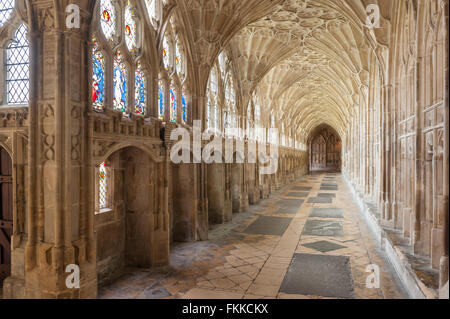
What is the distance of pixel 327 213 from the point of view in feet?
40.9

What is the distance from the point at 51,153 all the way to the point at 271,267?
4.62 metres

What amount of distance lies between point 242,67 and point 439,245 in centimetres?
1078

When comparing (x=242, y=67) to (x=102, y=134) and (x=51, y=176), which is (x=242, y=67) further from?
(x=51, y=176)

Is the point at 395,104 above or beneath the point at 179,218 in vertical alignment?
above

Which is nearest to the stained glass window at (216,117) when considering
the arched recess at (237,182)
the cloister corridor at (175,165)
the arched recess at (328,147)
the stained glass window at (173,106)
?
the cloister corridor at (175,165)

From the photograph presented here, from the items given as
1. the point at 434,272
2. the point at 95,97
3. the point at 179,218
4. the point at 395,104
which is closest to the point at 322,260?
the point at 434,272

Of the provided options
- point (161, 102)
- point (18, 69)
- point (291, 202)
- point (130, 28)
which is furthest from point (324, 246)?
point (291, 202)

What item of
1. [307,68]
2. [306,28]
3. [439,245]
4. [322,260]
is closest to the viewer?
[439,245]

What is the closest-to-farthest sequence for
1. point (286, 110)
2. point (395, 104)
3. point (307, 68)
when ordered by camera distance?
point (395, 104) < point (307, 68) < point (286, 110)

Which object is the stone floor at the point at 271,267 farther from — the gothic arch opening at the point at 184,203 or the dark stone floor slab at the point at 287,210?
the dark stone floor slab at the point at 287,210

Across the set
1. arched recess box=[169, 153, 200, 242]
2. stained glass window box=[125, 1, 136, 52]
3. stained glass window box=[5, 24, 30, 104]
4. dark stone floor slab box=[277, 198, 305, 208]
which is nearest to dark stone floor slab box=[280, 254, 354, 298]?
arched recess box=[169, 153, 200, 242]

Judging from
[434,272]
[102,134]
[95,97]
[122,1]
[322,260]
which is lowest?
[322,260]

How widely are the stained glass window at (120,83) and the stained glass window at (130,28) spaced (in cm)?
43

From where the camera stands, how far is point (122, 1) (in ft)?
19.4
